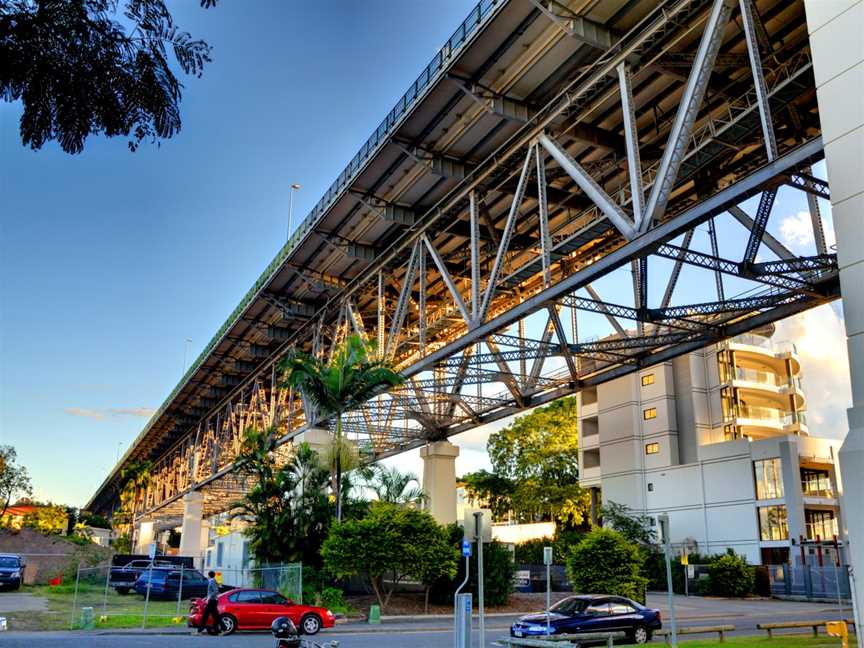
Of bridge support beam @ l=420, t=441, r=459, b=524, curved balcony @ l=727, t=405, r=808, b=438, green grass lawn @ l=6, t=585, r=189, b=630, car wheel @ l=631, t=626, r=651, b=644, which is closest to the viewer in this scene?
car wheel @ l=631, t=626, r=651, b=644

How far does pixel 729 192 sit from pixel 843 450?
8083mm

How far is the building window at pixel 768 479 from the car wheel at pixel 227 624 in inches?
1481

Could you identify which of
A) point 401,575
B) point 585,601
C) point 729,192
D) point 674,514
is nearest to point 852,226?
point 729,192

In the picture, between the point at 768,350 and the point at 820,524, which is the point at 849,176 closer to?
the point at 820,524

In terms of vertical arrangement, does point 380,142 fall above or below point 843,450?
above

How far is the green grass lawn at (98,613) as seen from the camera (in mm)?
24578

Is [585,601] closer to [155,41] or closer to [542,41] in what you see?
[542,41]

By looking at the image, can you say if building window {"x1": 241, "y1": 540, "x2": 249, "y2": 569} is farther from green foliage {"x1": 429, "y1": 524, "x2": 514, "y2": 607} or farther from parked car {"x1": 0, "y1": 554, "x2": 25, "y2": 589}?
green foliage {"x1": 429, "y1": 524, "x2": 514, "y2": 607}

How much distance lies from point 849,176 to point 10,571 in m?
42.6

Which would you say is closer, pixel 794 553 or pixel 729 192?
pixel 729 192

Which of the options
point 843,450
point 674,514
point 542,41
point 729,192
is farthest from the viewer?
point 674,514

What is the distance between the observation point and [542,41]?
21.8m

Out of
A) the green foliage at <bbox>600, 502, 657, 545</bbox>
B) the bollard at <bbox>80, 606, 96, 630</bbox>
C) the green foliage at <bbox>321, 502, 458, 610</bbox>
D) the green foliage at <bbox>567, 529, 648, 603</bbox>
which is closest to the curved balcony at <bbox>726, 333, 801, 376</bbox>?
the green foliage at <bbox>600, 502, 657, 545</bbox>

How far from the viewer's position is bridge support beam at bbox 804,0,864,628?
35.7 ft
